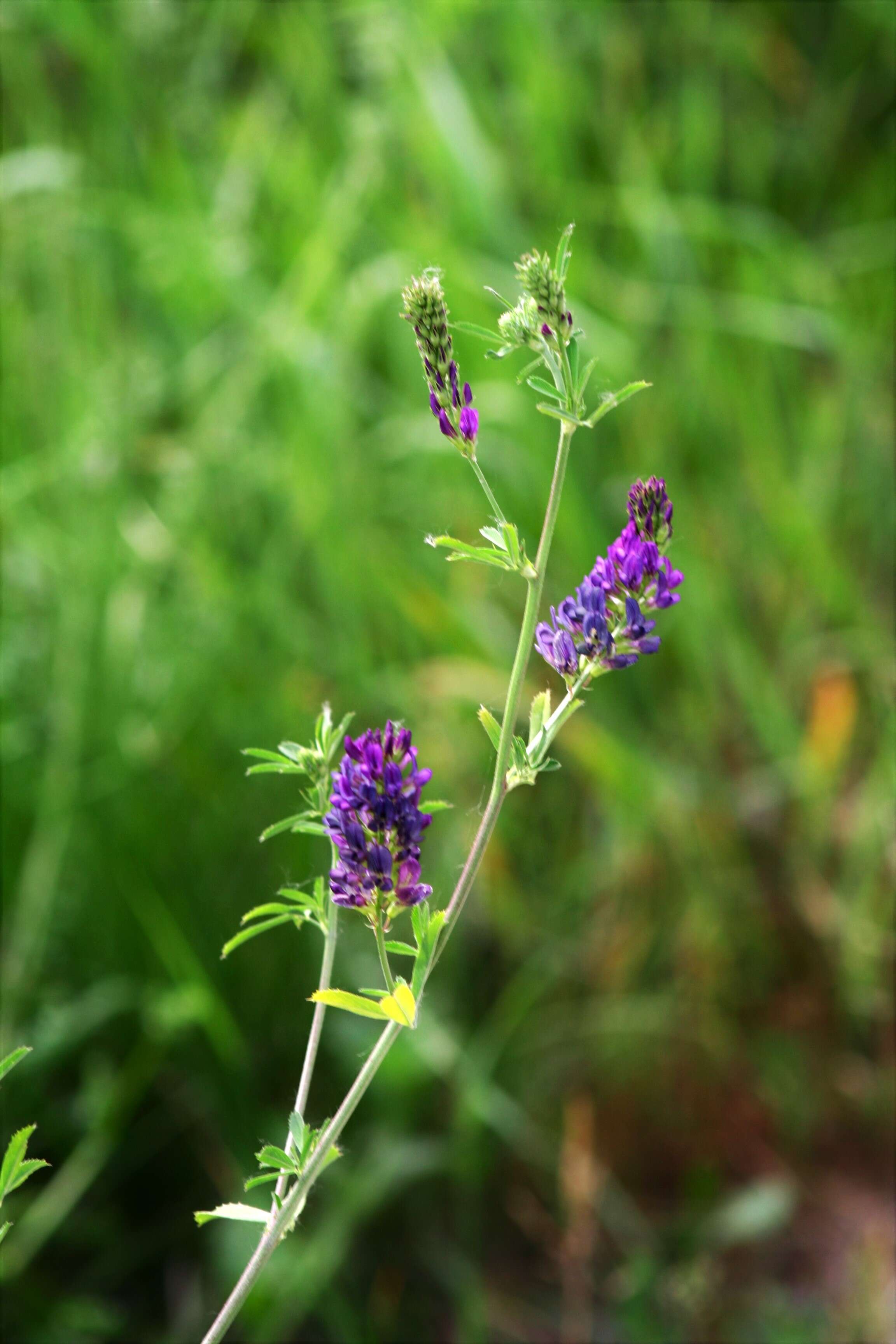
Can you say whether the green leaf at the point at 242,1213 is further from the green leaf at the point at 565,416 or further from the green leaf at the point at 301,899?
the green leaf at the point at 565,416

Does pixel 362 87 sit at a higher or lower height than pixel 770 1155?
higher

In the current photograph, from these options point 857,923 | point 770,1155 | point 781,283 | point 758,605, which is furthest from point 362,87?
point 770,1155

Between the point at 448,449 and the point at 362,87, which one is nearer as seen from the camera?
the point at 448,449

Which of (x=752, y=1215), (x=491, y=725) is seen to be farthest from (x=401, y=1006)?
(x=752, y=1215)

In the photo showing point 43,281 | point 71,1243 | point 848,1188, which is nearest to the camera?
point 71,1243

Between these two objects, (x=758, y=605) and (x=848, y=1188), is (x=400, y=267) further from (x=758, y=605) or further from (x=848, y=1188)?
(x=848, y=1188)

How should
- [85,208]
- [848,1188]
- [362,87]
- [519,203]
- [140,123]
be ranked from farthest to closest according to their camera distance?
[362,87] < [519,203] < [140,123] < [85,208] < [848,1188]

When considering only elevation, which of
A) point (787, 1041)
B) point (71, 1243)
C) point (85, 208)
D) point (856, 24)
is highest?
point (85, 208)

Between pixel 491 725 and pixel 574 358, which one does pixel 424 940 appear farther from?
pixel 574 358
